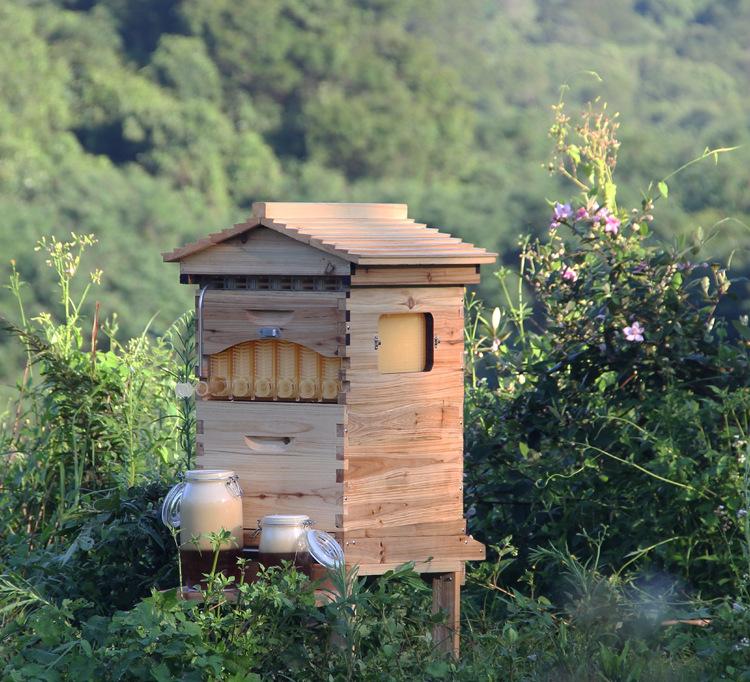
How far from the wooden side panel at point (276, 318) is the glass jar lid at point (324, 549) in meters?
0.53

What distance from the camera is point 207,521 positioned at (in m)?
3.68

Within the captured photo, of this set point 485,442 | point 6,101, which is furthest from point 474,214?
point 485,442

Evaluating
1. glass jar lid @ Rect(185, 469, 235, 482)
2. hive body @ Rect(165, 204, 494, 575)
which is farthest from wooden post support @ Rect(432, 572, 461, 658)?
glass jar lid @ Rect(185, 469, 235, 482)

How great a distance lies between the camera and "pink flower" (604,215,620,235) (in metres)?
4.93

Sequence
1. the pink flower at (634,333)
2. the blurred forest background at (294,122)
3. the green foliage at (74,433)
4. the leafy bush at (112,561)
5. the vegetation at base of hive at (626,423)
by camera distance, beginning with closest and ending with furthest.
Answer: the leafy bush at (112,561) < the vegetation at base of hive at (626,423) < the pink flower at (634,333) < the green foliage at (74,433) < the blurred forest background at (294,122)

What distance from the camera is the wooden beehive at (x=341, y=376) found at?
373 cm

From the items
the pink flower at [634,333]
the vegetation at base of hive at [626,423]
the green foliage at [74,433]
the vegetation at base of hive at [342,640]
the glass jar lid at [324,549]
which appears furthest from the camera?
the green foliage at [74,433]

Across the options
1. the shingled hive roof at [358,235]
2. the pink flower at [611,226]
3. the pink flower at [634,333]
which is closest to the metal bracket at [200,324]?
the shingled hive roof at [358,235]

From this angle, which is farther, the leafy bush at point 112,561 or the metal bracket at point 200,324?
the leafy bush at point 112,561

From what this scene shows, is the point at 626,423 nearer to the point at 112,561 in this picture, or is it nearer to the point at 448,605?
the point at 448,605

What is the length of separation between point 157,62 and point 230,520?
91.9 feet

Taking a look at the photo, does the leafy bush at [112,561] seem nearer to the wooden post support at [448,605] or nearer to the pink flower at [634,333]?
the wooden post support at [448,605]

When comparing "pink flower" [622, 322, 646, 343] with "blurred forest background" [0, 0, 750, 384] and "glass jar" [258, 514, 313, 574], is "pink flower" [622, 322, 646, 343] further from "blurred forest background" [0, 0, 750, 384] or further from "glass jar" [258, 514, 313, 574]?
"blurred forest background" [0, 0, 750, 384]

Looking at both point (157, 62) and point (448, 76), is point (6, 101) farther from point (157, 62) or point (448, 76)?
point (448, 76)
